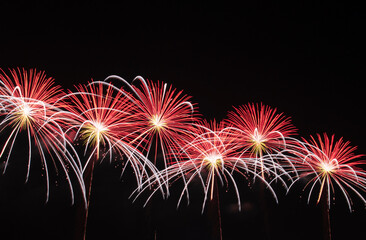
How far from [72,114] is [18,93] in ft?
11.4

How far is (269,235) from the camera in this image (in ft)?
103

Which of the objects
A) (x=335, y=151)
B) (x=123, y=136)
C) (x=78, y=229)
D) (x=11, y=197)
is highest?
(x=335, y=151)

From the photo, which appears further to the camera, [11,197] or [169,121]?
[11,197]

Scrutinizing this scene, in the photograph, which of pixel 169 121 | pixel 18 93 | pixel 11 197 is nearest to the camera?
pixel 18 93

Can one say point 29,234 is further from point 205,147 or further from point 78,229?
point 205,147

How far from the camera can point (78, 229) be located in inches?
844

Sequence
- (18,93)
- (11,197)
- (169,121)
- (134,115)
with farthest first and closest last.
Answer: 1. (11,197)
2. (169,121)
3. (134,115)
4. (18,93)

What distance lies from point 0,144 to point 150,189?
1188 cm

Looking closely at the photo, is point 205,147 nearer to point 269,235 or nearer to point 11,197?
point 269,235

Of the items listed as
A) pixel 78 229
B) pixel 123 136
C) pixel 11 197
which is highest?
pixel 123 136

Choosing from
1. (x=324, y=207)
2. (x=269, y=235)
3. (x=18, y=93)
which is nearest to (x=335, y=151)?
(x=324, y=207)

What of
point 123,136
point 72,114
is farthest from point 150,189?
point 72,114

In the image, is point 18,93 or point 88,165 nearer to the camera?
point 18,93

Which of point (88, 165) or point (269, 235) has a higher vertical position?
point (88, 165)
